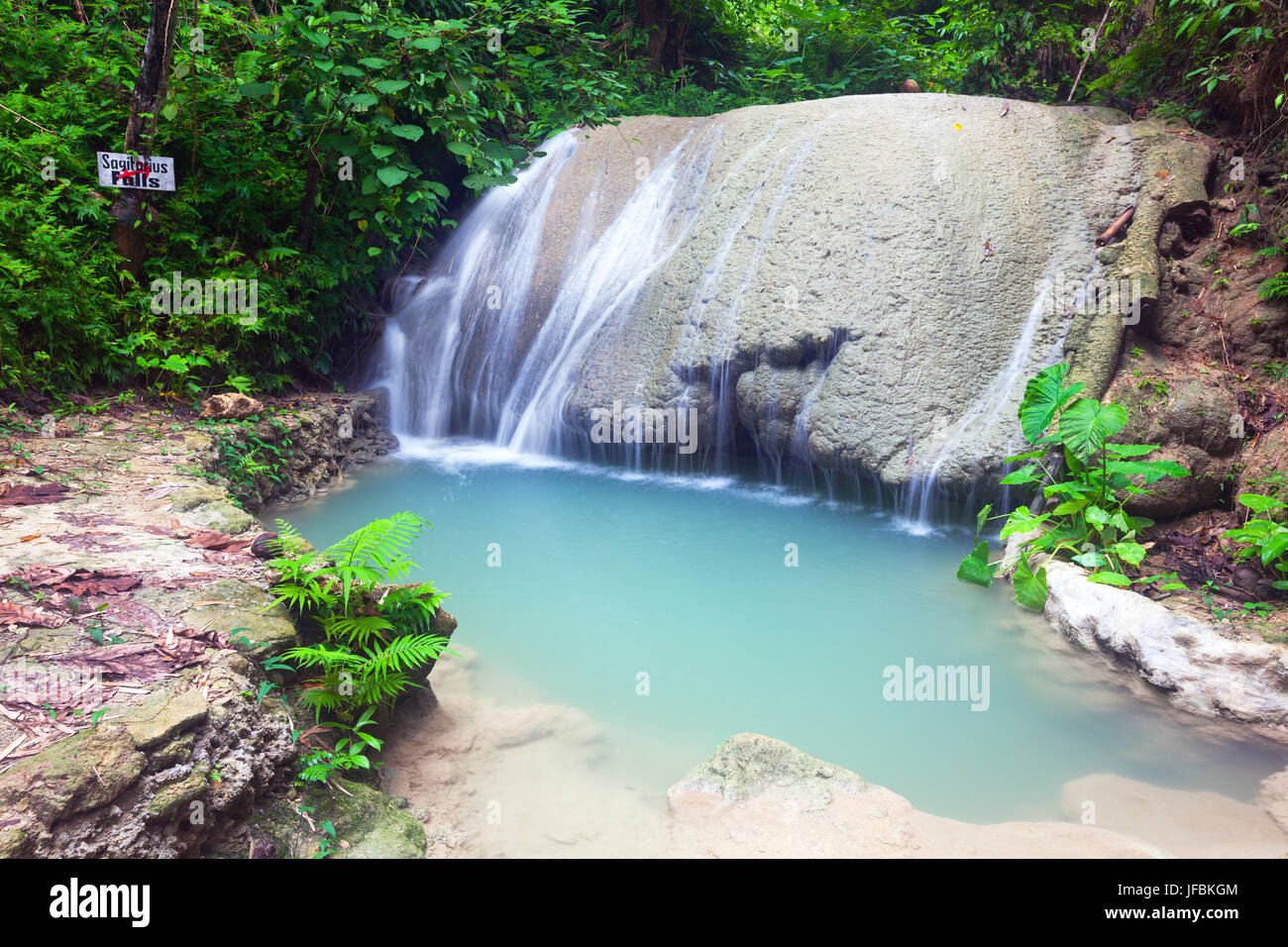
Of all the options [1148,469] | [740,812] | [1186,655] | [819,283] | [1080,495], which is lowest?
[740,812]

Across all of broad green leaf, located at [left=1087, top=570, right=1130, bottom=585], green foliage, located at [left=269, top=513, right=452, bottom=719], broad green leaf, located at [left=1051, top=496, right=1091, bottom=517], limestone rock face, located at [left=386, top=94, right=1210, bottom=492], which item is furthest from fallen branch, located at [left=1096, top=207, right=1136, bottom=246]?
green foliage, located at [left=269, top=513, right=452, bottom=719]

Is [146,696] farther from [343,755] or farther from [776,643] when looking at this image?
[776,643]

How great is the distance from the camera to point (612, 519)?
617cm

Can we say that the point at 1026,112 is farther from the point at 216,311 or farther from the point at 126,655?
the point at 126,655

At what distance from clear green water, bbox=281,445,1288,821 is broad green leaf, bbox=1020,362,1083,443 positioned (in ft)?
3.54

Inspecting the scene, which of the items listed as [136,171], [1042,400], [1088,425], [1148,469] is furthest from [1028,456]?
[136,171]

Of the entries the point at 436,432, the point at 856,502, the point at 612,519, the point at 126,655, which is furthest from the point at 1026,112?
the point at 126,655

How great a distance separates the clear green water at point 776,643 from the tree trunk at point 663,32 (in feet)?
28.4

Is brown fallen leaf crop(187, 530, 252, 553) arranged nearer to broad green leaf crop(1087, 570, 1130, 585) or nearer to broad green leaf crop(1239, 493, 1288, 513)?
broad green leaf crop(1087, 570, 1130, 585)

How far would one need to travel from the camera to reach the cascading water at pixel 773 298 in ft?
20.3

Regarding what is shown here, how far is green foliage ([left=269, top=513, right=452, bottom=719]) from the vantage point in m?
Answer: 2.83

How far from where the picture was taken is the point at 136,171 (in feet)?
19.4

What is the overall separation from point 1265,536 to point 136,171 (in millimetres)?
8222

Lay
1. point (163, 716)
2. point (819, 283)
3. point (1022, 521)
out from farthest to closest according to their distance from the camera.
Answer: point (819, 283), point (1022, 521), point (163, 716)
